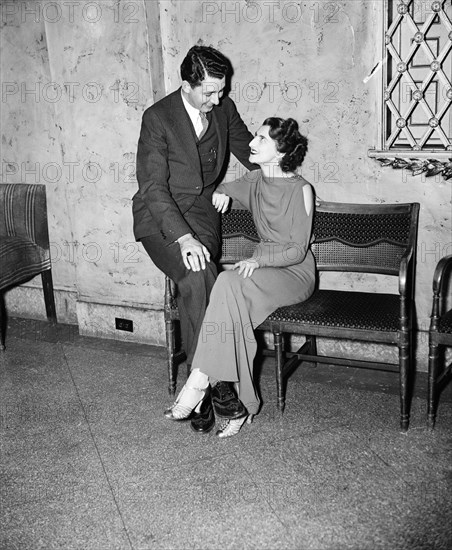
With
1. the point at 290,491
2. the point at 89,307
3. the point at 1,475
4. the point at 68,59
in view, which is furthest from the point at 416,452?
the point at 68,59

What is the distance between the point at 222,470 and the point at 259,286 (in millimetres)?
820

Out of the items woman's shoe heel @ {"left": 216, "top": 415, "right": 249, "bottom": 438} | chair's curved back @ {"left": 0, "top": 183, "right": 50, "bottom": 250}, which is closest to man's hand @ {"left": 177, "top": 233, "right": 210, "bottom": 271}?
woman's shoe heel @ {"left": 216, "top": 415, "right": 249, "bottom": 438}

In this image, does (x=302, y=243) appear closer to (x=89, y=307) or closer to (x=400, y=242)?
(x=400, y=242)

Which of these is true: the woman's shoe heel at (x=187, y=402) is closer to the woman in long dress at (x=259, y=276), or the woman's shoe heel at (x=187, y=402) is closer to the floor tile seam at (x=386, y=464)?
the woman in long dress at (x=259, y=276)

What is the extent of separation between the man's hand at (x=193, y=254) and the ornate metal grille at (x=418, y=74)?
1.07 meters

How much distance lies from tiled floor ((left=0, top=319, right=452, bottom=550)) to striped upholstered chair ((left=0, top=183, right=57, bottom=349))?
0.96 metres

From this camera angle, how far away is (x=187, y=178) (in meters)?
3.49

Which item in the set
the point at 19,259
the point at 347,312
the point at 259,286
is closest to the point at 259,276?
→ the point at 259,286

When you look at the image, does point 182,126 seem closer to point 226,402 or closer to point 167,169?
point 167,169

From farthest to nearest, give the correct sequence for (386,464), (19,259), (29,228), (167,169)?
(29,228), (19,259), (167,169), (386,464)

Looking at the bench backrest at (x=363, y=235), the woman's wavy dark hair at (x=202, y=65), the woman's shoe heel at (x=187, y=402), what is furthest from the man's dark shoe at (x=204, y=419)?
the woman's wavy dark hair at (x=202, y=65)

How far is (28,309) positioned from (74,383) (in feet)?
4.98

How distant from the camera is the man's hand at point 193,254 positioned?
3.26 meters

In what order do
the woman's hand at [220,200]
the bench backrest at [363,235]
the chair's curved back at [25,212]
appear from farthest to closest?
the chair's curved back at [25,212]
the woman's hand at [220,200]
the bench backrest at [363,235]
